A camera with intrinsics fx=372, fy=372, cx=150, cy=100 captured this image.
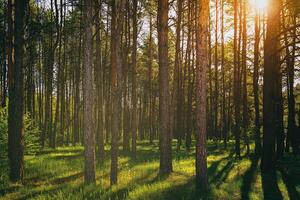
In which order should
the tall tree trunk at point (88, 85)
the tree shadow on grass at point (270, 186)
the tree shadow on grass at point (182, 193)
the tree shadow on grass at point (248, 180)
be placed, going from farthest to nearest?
the tall tree trunk at point (88, 85)
the tree shadow on grass at point (248, 180)
the tree shadow on grass at point (270, 186)
the tree shadow on grass at point (182, 193)

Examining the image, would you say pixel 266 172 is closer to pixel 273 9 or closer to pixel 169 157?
pixel 169 157

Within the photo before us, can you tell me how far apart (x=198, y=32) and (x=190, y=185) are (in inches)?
168

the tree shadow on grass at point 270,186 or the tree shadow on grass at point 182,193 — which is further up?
the tree shadow on grass at point 182,193

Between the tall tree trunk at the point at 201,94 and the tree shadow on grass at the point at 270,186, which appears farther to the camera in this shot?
the tall tree trunk at the point at 201,94

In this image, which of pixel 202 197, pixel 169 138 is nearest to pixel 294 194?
pixel 202 197

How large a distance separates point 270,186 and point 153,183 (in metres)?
3.40

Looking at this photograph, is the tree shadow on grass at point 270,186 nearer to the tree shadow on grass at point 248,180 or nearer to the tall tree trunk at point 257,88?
the tree shadow on grass at point 248,180

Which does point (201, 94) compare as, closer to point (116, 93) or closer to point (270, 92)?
point (116, 93)

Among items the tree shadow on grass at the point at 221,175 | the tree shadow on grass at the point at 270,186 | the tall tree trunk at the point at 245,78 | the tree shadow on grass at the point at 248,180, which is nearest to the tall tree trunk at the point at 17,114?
the tree shadow on grass at the point at 221,175

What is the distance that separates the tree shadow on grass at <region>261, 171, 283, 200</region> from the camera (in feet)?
31.2

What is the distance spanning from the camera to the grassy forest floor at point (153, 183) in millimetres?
9524

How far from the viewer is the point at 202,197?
911cm

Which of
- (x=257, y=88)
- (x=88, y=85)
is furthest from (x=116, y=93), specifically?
(x=257, y=88)

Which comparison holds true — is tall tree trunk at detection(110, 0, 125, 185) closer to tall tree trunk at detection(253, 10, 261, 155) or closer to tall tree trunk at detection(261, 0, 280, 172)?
tall tree trunk at detection(261, 0, 280, 172)
